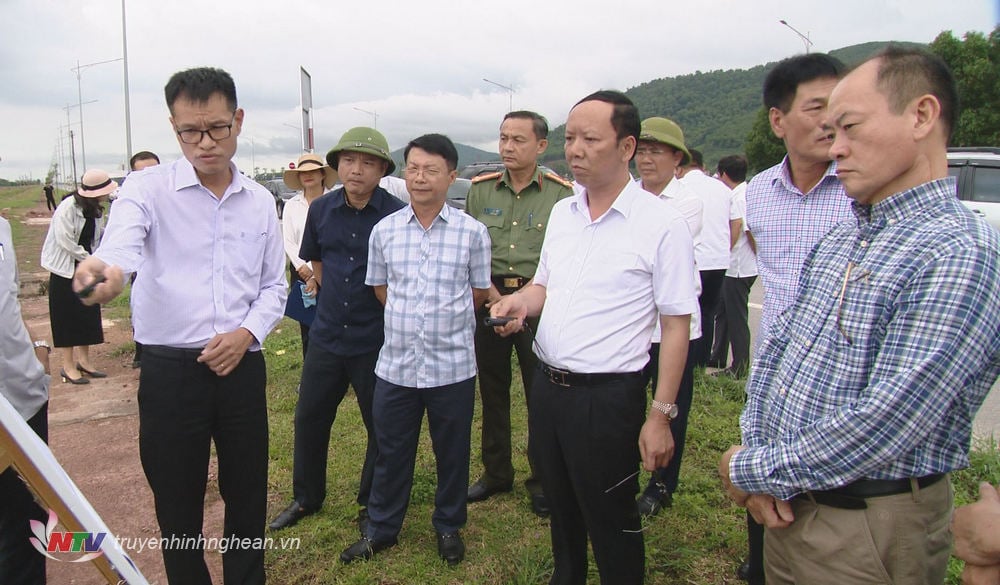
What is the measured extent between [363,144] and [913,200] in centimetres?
248

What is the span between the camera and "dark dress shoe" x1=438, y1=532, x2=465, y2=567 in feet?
9.48

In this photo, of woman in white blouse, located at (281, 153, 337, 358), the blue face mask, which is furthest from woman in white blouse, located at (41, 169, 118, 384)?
the blue face mask

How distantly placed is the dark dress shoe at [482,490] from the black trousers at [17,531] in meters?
1.97

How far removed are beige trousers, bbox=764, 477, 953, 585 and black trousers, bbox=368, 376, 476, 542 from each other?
68.4 inches

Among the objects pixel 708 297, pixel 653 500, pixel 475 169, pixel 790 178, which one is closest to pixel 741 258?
pixel 708 297

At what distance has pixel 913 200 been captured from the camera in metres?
1.28

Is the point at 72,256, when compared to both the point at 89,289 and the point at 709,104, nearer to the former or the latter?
the point at 89,289

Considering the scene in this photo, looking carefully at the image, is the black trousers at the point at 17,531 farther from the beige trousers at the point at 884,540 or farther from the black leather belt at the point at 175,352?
the beige trousers at the point at 884,540

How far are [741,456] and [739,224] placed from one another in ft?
13.3

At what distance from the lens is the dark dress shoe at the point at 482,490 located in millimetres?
3488

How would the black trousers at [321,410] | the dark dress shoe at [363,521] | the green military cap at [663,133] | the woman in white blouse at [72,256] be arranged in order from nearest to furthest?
1. the dark dress shoe at [363,521]
2. the black trousers at [321,410]
3. the green military cap at [663,133]
4. the woman in white blouse at [72,256]

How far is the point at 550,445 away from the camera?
2.29 m

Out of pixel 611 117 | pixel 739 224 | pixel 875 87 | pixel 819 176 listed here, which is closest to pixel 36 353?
pixel 611 117

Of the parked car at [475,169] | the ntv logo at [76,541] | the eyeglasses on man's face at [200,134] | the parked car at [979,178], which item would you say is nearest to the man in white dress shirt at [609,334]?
the eyeglasses on man's face at [200,134]
